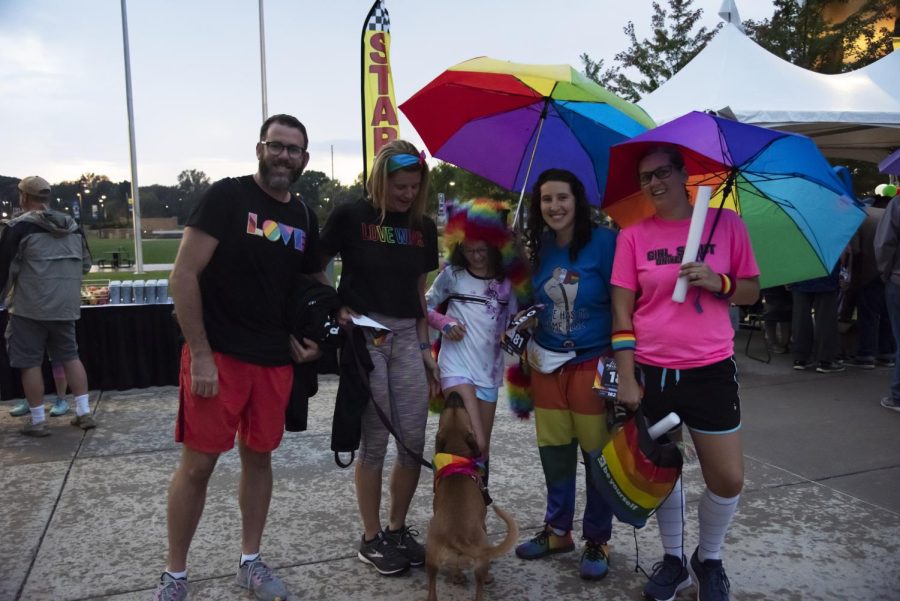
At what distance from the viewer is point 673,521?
286 centimetres

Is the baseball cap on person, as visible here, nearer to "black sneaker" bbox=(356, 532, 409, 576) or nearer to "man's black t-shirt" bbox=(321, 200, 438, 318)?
"man's black t-shirt" bbox=(321, 200, 438, 318)

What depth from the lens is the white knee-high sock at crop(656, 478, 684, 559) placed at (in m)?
2.84

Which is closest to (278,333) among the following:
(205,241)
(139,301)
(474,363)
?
(205,241)

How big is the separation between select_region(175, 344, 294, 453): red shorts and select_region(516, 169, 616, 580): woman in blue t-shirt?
119 cm

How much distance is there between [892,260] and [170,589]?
239 inches

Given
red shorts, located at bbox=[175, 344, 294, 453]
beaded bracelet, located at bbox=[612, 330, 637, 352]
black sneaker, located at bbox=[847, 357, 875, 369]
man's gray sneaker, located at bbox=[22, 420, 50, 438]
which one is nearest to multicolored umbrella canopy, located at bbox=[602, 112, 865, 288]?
beaded bracelet, located at bbox=[612, 330, 637, 352]

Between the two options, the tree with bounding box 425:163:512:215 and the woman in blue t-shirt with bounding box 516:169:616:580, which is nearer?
the woman in blue t-shirt with bounding box 516:169:616:580

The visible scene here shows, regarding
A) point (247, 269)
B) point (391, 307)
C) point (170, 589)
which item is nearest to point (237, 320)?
point (247, 269)

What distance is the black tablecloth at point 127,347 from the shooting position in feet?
20.3

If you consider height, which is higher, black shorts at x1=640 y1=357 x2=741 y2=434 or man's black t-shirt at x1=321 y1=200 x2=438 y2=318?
man's black t-shirt at x1=321 y1=200 x2=438 y2=318

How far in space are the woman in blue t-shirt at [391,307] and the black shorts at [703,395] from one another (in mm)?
1110

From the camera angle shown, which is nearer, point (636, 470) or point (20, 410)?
point (636, 470)

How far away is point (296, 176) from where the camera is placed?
2.75m

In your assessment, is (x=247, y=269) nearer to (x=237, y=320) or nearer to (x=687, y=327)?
(x=237, y=320)
